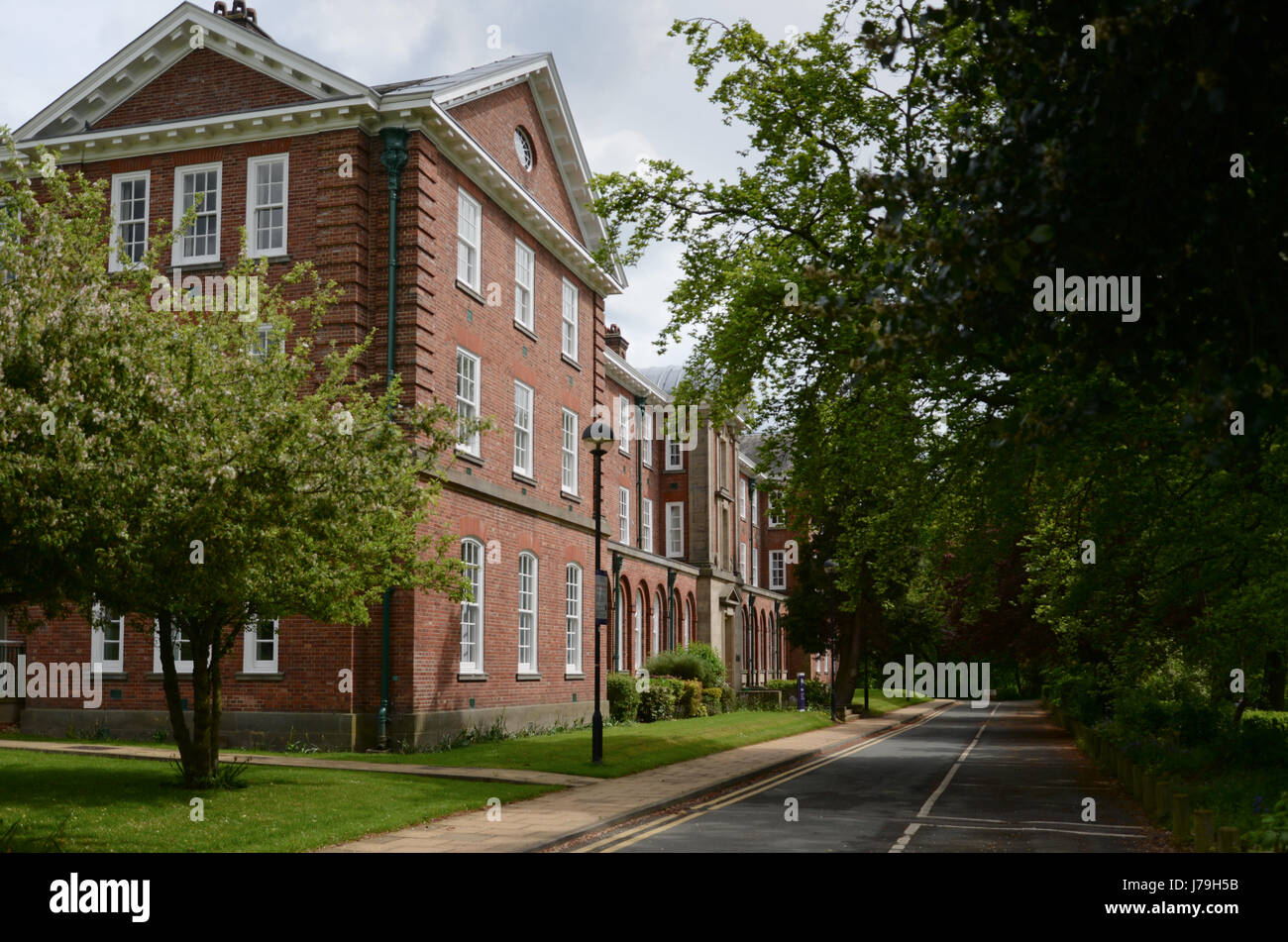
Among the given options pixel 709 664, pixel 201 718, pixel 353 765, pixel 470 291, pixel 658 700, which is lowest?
pixel 658 700

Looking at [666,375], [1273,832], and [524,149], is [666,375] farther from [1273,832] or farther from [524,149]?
[1273,832]

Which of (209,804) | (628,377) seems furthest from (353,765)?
(628,377)

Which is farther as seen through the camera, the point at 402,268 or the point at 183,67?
the point at 183,67

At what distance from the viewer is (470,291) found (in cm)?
2469

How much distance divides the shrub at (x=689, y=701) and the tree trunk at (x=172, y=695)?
22578 mm

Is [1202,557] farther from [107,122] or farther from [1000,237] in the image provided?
[107,122]

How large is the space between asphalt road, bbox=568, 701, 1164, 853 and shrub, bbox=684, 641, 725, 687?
1295cm

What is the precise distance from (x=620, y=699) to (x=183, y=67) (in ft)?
61.2

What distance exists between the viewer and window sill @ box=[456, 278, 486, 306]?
24220mm

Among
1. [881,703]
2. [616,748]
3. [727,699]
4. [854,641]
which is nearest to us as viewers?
[616,748]

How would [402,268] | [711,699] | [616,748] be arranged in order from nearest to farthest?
1. [402,268]
2. [616,748]
3. [711,699]

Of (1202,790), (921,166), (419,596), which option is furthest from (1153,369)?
(419,596)

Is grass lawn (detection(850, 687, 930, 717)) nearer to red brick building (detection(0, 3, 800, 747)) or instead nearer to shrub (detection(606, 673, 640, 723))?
shrub (detection(606, 673, 640, 723))

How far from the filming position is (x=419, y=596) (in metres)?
21.7
